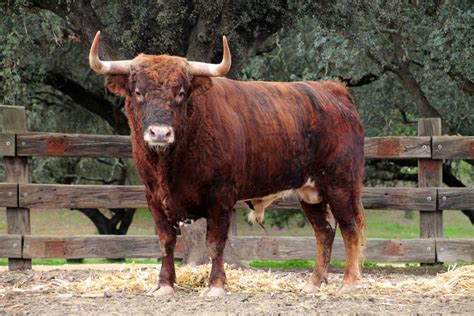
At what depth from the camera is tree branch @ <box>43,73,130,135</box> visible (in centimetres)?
1656

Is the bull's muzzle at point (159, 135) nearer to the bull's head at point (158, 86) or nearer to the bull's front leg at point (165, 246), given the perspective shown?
the bull's head at point (158, 86)

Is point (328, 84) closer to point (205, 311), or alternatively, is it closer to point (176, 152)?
point (176, 152)

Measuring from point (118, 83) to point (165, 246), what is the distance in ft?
4.47

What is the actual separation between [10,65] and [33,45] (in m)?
1.25

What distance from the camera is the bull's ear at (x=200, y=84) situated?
6.70 metres

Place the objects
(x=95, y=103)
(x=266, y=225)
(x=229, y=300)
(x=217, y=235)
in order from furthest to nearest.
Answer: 1. (x=266, y=225)
2. (x=95, y=103)
3. (x=217, y=235)
4. (x=229, y=300)

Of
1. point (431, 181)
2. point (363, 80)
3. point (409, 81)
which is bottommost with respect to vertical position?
point (431, 181)

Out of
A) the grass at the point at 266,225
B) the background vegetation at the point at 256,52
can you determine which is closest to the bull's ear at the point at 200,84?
the background vegetation at the point at 256,52

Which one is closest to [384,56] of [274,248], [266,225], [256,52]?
[256,52]

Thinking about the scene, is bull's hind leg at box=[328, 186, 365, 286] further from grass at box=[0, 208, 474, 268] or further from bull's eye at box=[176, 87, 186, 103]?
grass at box=[0, 208, 474, 268]

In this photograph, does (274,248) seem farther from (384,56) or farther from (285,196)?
(384,56)

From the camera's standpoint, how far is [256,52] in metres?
13.0

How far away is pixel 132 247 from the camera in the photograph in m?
10.1

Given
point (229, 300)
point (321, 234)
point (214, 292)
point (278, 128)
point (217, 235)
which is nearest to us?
point (229, 300)
